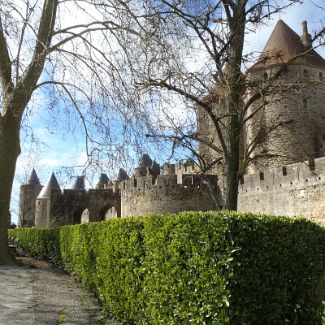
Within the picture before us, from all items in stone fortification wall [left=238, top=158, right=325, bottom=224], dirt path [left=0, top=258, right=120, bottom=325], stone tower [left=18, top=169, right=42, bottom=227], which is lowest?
dirt path [left=0, top=258, right=120, bottom=325]

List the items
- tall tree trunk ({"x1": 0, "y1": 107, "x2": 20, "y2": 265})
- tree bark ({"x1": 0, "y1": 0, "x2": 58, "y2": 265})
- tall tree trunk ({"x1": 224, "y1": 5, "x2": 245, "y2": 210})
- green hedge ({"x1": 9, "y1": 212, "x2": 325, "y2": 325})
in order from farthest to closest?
tall tree trunk ({"x1": 0, "y1": 107, "x2": 20, "y2": 265})
tree bark ({"x1": 0, "y1": 0, "x2": 58, "y2": 265})
tall tree trunk ({"x1": 224, "y1": 5, "x2": 245, "y2": 210})
green hedge ({"x1": 9, "y1": 212, "x2": 325, "y2": 325})

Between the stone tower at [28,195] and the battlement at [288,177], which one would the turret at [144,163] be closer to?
the battlement at [288,177]

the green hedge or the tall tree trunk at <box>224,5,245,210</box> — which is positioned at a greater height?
the tall tree trunk at <box>224,5,245,210</box>

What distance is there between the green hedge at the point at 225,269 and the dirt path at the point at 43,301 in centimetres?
116

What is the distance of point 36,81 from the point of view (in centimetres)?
1002

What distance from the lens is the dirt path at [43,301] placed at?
5.45 metres

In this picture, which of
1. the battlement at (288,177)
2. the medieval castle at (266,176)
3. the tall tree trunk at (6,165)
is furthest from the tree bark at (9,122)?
the battlement at (288,177)

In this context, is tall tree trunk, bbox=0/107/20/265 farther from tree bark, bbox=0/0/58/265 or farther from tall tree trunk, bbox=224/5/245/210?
tall tree trunk, bbox=224/5/245/210

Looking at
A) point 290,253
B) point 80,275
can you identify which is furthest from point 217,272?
point 80,275

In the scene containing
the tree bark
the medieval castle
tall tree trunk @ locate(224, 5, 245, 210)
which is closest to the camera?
tall tree trunk @ locate(224, 5, 245, 210)

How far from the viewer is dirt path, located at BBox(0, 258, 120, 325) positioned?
5453 mm

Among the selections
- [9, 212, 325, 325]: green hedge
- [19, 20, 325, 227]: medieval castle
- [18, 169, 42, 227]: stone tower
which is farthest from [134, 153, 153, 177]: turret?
[18, 169, 42, 227]: stone tower

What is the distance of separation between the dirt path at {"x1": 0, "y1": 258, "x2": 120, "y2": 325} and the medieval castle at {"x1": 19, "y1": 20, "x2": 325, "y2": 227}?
231 cm

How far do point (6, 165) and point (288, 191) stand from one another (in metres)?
10.2
